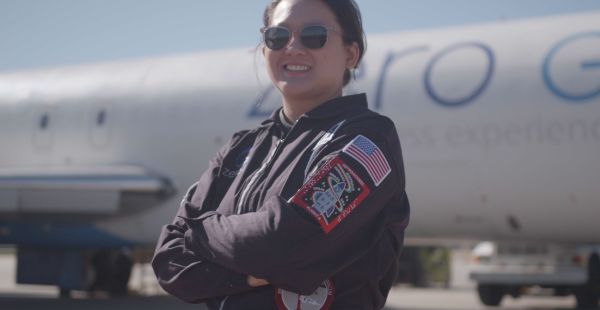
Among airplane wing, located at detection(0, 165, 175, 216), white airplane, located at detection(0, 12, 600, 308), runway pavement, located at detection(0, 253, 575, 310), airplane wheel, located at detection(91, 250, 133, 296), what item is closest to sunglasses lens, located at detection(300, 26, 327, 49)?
white airplane, located at detection(0, 12, 600, 308)

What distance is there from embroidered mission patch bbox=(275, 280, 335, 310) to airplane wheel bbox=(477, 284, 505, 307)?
31.4 ft

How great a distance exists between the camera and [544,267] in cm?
960

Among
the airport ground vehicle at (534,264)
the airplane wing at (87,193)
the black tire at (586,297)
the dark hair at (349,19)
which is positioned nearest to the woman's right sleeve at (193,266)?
the dark hair at (349,19)

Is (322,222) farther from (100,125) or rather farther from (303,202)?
(100,125)

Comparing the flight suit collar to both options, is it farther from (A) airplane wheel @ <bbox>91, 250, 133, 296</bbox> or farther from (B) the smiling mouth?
(A) airplane wheel @ <bbox>91, 250, 133, 296</bbox>

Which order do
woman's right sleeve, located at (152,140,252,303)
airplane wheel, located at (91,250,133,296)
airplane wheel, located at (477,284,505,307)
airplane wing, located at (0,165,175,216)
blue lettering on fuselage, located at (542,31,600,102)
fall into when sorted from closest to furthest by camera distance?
woman's right sleeve, located at (152,140,252,303) → blue lettering on fuselage, located at (542,31,600,102) → airplane wing, located at (0,165,175,216) → airplane wheel, located at (477,284,505,307) → airplane wheel, located at (91,250,133,296)

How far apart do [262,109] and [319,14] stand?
25.6 feet

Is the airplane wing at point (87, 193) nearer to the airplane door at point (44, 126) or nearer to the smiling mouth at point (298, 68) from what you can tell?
the airplane door at point (44, 126)

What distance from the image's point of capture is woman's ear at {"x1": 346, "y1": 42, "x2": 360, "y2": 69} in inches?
83.6

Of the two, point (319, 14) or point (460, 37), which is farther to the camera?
point (460, 37)

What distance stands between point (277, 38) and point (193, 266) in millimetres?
624

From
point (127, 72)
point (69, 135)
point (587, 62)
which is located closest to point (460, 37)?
point (587, 62)

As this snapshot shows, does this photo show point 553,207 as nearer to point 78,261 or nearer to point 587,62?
point 587,62

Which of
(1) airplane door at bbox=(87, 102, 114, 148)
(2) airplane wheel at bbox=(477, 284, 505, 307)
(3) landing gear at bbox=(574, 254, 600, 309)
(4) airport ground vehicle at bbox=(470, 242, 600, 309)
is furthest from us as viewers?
(1) airplane door at bbox=(87, 102, 114, 148)
